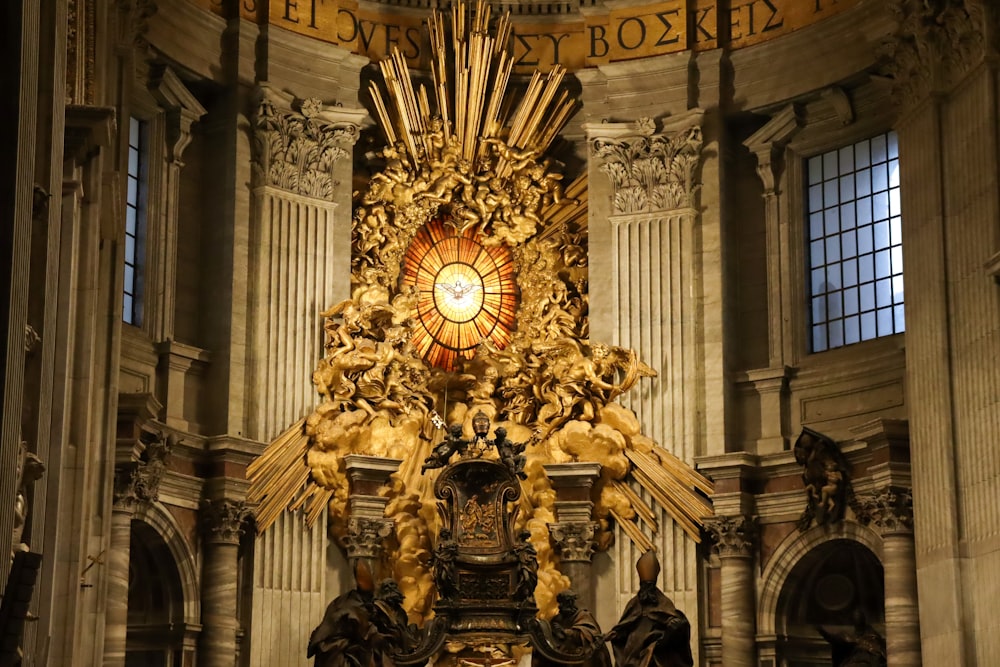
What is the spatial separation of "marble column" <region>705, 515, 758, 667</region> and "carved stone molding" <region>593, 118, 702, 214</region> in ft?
14.4

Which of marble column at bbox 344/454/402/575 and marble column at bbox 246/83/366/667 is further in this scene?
marble column at bbox 344/454/402/575

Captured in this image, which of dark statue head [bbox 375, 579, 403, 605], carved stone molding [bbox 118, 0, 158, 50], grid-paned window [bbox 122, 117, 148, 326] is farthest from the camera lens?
grid-paned window [bbox 122, 117, 148, 326]

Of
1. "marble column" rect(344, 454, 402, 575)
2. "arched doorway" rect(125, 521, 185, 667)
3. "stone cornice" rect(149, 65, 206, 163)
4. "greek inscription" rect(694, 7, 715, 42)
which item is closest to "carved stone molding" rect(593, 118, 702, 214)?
"greek inscription" rect(694, 7, 715, 42)

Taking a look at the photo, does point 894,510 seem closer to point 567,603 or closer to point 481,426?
point 567,603

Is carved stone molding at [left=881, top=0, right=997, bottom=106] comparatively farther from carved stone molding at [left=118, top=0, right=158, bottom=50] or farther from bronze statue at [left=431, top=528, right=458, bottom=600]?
carved stone molding at [left=118, top=0, right=158, bottom=50]

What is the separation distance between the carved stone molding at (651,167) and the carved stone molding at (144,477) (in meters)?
7.17

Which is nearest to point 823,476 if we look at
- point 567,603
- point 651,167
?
point 567,603

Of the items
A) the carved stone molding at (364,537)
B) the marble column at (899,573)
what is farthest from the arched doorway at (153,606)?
the marble column at (899,573)

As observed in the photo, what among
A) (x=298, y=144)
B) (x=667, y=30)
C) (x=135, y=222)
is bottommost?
(x=135, y=222)

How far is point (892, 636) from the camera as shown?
2241cm

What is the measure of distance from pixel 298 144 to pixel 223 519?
5158 mm

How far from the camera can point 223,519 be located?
24.0 metres

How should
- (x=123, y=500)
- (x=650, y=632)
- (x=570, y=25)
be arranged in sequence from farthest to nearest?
(x=570, y=25) < (x=650, y=632) < (x=123, y=500)

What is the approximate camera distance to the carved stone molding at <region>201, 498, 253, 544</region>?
24.0 metres
